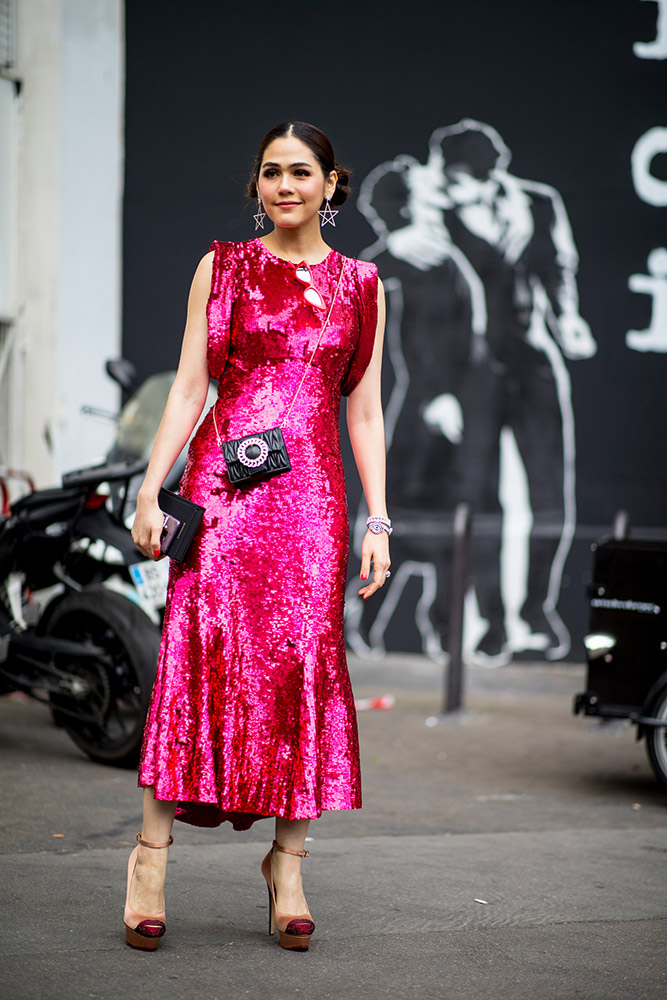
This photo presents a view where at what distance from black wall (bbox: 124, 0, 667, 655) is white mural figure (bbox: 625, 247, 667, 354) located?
5 centimetres

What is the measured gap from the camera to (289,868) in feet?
10.6

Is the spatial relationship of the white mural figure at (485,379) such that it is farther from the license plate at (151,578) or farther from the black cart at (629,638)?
the license plate at (151,578)

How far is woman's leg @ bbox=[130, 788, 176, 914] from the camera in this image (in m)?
3.13

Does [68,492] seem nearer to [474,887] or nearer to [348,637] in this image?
[474,887]

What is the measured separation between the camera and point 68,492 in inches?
220

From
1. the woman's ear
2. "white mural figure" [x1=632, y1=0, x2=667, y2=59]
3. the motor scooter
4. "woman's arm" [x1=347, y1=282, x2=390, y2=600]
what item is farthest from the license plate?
"white mural figure" [x1=632, y1=0, x2=667, y2=59]

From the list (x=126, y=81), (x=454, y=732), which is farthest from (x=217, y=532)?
(x=126, y=81)

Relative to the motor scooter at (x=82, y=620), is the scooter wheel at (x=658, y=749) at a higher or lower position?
lower

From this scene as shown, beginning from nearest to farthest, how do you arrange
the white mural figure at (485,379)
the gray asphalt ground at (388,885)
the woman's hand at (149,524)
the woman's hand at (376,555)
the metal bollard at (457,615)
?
the gray asphalt ground at (388,885) < the woman's hand at (149,524) < the woman's hand at (376,555) < the metal bollard at (457,615) < the white mural figure at (485,379)

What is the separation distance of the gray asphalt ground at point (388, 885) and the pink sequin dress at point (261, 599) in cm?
39

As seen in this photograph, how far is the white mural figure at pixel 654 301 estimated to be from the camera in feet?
29.0

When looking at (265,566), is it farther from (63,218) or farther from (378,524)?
(63,218)

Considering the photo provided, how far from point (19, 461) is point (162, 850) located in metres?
6.25

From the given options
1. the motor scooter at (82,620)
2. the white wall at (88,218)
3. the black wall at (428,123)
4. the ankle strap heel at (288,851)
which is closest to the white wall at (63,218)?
the white wall at (88,218)
